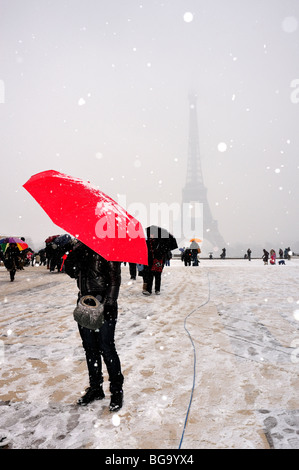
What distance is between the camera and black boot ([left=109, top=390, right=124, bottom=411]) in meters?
2.67

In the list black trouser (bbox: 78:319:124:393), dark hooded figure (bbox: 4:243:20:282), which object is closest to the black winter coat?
black trouser (bbox: 78:319:124:393)

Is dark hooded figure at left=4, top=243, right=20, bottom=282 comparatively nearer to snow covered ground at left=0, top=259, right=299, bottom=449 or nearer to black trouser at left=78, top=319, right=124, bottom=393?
snow covered ground at left=0, top=259, right=299, bottom=449

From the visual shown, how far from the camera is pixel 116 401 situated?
2697 mm

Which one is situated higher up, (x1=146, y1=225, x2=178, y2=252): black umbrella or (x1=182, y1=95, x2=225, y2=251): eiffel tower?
(x1=182, y1=95, x2=225, y2=251): eiffel tower

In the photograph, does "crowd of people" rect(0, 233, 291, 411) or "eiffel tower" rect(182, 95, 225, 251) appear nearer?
"crowd of people" rect(0, 233, 291, 411)

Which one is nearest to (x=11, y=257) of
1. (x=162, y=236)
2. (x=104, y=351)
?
(x=162, y=236)

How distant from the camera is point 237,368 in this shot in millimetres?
3605

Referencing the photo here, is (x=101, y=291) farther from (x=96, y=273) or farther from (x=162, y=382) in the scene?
(x=162, y=382)

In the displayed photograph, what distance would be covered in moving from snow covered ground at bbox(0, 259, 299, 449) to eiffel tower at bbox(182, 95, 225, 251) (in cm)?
6353

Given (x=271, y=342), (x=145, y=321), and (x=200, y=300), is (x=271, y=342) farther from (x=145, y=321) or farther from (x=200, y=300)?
(x=200, y=300)

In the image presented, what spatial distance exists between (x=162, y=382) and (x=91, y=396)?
800 millimetres

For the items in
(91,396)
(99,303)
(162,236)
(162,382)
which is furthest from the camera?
(162,236)

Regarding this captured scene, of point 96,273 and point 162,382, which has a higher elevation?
point 96,273

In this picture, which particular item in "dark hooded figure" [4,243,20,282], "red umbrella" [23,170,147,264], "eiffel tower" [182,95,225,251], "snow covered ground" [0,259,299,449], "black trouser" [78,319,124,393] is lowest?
"snow covered ground" [0,259,299,449]
